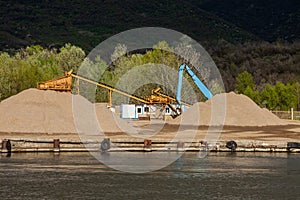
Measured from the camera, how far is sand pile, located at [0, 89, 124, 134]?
55.4 metres

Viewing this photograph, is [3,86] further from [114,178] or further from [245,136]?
[114,178]

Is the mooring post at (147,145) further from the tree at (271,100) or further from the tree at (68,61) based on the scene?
the tree at (68,61)

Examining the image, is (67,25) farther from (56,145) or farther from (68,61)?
(56,145)

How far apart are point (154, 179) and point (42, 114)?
2299cm

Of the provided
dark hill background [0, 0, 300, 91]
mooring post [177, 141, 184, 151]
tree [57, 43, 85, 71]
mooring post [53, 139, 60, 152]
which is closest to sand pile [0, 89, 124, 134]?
mooring post [53, 139, 60, 152]

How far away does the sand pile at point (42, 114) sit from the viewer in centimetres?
5538

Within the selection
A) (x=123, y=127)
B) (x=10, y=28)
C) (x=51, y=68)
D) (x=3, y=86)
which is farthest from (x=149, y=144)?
(x=10, y=28)

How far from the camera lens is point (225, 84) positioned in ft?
405

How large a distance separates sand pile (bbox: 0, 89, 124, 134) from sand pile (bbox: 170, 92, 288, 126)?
8.68 meters

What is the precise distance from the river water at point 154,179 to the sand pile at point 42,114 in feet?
30.5

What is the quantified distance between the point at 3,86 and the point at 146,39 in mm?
103450

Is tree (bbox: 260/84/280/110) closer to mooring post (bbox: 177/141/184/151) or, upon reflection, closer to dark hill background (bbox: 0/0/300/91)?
dark hill background (bbox: 0/0/300/91)

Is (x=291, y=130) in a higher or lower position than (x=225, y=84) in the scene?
lower

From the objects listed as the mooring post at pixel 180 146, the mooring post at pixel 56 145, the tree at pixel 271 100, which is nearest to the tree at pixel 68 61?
the tree at pixel 271 100
